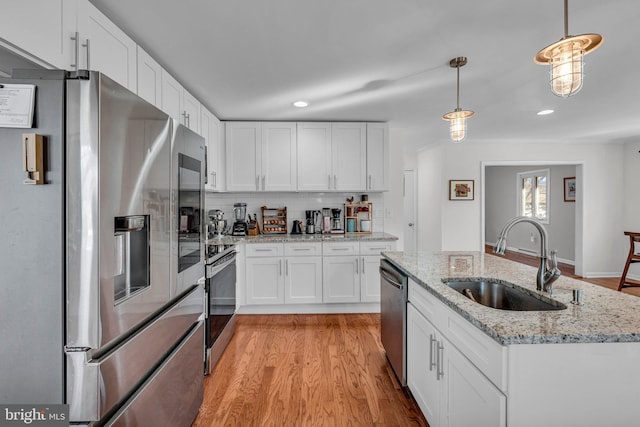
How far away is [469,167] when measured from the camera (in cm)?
550

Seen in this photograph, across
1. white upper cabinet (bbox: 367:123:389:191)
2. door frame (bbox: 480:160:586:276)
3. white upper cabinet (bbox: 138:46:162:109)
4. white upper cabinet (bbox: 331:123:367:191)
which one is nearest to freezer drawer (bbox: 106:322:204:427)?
white upper cabinet (bbox: 138:46:162:109)

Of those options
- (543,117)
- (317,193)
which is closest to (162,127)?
(317,193)

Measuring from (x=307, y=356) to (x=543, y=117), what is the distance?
4.03 metres

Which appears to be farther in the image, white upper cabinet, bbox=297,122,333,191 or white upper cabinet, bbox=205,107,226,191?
white upper cabinet, bbox=297,122,333,191

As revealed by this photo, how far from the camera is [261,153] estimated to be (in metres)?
3.97

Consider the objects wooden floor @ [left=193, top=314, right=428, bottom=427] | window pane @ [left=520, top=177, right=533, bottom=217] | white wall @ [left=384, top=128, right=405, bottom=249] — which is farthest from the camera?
window pane @ [left=520, top=177, right=533, bottom=217]

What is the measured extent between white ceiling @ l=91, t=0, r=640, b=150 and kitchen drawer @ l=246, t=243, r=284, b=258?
5.00 ft

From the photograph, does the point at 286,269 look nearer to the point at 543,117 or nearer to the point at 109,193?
the point at 109,193

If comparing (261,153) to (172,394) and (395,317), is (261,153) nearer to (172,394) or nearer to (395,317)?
(395,317)

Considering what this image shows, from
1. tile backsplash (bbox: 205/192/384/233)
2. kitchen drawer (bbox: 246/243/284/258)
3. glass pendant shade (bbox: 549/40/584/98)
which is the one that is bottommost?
kitchen drawer (bbox: 246/243/284/258)

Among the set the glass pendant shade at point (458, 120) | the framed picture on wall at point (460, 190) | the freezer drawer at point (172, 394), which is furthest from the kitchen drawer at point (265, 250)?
the framed picture on wall at point (460, 190)

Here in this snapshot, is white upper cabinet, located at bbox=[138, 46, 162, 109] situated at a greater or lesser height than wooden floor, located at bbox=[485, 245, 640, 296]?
greater

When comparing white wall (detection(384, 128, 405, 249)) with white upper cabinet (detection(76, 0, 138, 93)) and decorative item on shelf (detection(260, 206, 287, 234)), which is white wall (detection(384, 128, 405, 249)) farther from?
white upper cabinet (detection(76, 0, 138, 93))

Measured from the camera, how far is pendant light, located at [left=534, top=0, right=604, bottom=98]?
1.37 metres
